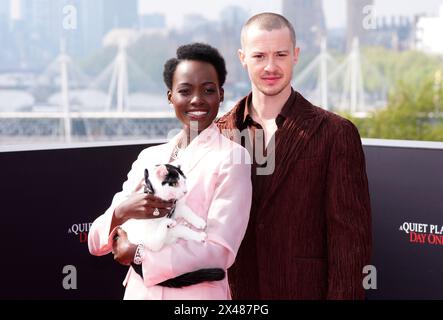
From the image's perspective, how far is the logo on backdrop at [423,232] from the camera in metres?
4.84

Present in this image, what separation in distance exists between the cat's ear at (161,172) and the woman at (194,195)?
9 centimetres

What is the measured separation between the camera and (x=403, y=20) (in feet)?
231

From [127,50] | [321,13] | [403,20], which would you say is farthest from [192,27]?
[403,20]

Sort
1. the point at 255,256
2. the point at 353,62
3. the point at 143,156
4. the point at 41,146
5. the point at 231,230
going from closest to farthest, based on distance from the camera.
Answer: the point at 231,230 → the point at 143,156 → the point at 255,256 → the point at 41,146 → the point at 353,62

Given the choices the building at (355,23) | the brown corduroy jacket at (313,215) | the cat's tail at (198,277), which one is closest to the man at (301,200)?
the brown corduroy jacket at (313,215)

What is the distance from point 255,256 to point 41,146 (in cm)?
184

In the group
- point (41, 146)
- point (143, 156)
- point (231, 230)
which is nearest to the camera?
point (231, 230)

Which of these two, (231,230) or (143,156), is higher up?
(143,156)

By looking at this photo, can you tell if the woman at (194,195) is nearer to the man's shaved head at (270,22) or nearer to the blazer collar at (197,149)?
the blazer collar at (197,149)

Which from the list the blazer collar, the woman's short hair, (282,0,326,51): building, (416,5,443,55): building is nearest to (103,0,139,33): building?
(282,0,326,51): building

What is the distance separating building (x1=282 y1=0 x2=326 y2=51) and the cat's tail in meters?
61.6

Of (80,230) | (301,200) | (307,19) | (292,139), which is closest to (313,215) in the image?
(301,200)

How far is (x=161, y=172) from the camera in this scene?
303cm
